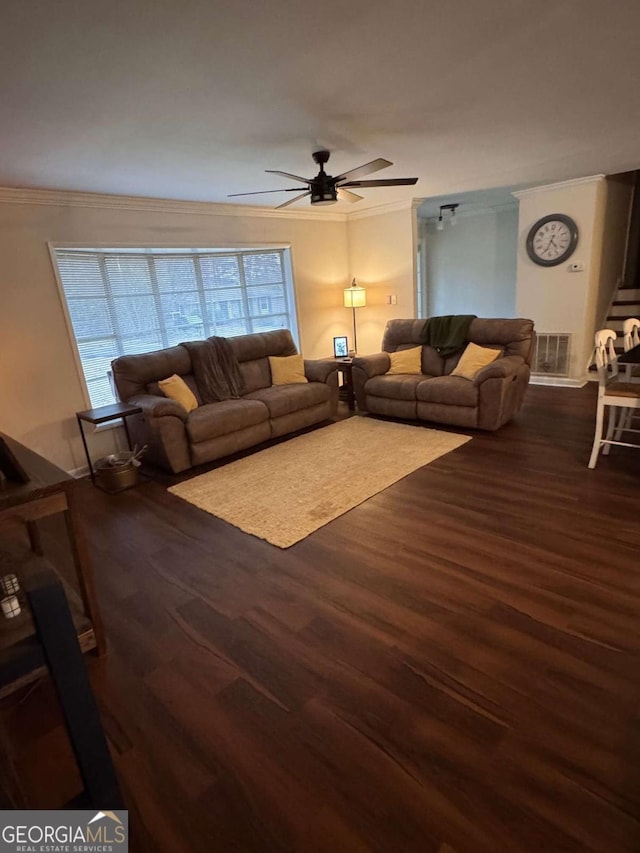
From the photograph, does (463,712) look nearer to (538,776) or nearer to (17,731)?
(538,776)

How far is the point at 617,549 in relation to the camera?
2.37 meters

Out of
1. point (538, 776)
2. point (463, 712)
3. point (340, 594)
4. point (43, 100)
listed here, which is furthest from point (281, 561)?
point (43, 100)

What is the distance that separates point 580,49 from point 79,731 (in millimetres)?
3035

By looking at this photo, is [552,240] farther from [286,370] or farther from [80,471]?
[80,471]

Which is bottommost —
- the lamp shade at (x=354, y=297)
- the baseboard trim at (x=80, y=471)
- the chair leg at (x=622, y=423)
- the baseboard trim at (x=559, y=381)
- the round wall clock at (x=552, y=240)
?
the baseboard trim at (x=80, y=471)

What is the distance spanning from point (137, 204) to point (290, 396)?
89.8 inches

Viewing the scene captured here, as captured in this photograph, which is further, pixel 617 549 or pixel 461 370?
pixel 461 370

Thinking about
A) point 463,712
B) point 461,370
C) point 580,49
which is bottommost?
point 463,712

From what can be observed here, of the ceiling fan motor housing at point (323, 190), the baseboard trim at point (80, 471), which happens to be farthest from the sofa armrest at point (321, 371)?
the baseboard trim at point (80, 471)

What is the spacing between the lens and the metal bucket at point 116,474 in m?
3.59

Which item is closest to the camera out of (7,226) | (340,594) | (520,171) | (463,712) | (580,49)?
(463,712)

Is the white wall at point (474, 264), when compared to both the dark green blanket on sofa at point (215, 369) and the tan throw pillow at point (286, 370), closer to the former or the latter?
the tan throw pillow at point (286, 370)

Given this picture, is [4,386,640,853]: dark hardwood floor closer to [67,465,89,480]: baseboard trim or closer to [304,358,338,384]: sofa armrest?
[67,465,89,480]: baseboard trim

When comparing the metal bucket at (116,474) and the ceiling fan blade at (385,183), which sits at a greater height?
the ceiling fan blade at (385,183)
